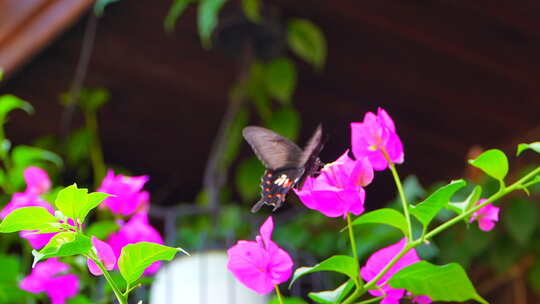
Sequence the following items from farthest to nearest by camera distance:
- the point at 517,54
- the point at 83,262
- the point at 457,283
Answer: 1. the point at 517,54
2. the point at 83,262
3. the point at 457,283

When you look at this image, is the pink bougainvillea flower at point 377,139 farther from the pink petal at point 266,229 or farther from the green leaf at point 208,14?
the green leaf at point 208,14

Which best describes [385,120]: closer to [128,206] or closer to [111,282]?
[111,282]

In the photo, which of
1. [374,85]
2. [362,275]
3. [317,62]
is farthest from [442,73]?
[362,275]

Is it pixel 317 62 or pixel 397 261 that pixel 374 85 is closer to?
pixel 317 62

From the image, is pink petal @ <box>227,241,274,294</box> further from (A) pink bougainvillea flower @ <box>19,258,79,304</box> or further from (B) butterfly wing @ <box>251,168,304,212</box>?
(A) pink bougainvillea flower @ <box>19,258,79,304</box>

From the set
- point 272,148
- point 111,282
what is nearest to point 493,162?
point 272,148
